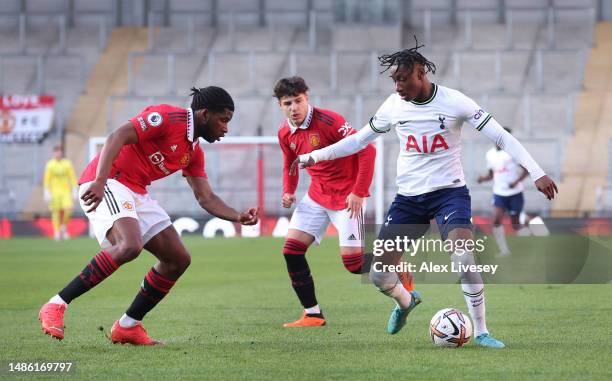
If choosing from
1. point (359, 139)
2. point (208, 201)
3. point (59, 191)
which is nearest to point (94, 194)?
point (208, 201)

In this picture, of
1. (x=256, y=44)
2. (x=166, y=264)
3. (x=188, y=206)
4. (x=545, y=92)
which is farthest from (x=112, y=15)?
(x=166, y=264)

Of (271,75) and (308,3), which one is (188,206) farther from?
(308,3)

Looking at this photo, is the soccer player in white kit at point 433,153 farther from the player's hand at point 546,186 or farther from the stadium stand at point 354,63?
the stadium stand at point 354,63

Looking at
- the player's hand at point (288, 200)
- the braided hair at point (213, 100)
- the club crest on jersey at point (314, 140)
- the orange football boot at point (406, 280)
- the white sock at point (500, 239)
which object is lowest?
the white sock at point (500, 239)

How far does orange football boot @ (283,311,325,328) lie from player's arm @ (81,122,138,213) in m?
2.61

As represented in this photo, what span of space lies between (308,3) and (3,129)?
36.4 ft

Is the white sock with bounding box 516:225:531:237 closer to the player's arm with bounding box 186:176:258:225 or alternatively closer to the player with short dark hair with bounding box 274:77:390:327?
the player with short dark hair with bounding box 274:77:390:327

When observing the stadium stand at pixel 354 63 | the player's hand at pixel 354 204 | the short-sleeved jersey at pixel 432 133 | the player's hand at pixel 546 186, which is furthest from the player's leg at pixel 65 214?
the player's hand at pixel 546 186

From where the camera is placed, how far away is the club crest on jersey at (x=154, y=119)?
25.8 ft

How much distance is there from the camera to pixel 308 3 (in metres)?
37.8

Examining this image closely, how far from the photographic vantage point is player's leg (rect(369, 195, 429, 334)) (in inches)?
329

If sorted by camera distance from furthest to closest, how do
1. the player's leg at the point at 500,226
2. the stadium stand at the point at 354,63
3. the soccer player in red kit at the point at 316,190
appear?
1. the stadium stand at the point at 354,63
2. the player's leg at the point at 500,226
3. the soccer player in red kit at the point at 316,190

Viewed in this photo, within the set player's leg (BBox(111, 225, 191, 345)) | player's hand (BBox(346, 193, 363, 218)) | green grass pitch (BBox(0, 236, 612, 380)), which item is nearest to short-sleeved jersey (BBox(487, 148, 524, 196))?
green grass pitch (BBox(0, 236, 612, 380))

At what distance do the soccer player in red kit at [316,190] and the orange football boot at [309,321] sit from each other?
12 millimetres
